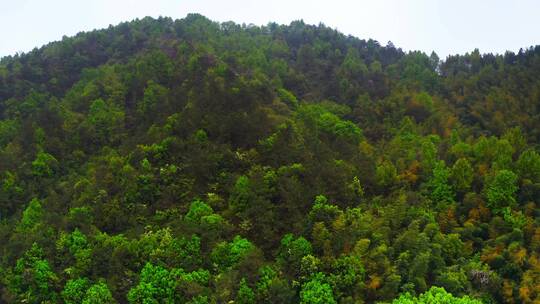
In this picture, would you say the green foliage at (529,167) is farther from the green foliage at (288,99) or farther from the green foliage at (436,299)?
the green foliage at (288,99)

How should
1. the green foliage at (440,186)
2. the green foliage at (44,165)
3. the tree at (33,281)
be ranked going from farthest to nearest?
the green foliage at (44,165)
the green foliage at (440,186)
the tree at (33,281)

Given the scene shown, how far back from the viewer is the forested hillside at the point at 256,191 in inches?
1452

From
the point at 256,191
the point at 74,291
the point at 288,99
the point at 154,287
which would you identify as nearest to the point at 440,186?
the point at 256,191

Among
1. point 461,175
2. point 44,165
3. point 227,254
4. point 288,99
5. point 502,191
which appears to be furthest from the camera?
point 288,99

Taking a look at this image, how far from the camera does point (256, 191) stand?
43.2m

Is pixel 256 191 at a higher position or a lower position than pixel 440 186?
lower

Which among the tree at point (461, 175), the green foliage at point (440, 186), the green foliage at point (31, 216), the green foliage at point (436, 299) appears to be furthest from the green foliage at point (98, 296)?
the tree at point (461, 175)

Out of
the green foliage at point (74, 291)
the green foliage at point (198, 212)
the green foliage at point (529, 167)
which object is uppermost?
the green foliage at point (529, 167)

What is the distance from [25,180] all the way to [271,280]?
96.5ft

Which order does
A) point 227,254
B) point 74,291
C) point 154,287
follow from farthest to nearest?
point 227,254 < point 74,291 < point 154,287

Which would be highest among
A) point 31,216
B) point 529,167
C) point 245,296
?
point 529,167

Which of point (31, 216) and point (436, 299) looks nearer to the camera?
point (436, 299)

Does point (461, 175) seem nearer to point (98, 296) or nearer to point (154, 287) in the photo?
point (154, 287)

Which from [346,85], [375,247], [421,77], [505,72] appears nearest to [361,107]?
[346,85]
